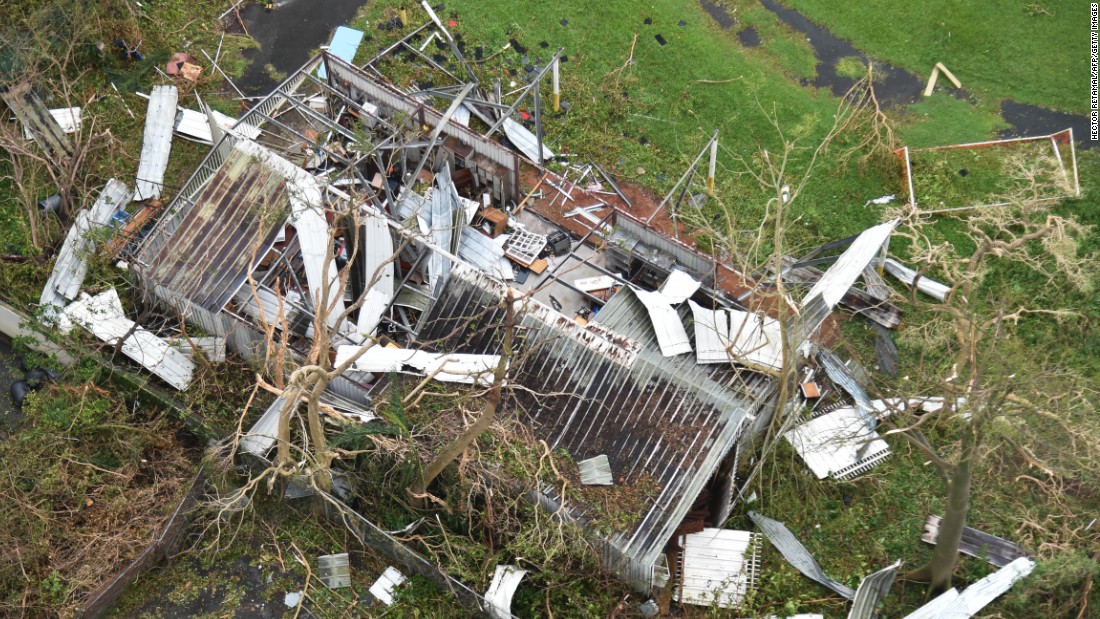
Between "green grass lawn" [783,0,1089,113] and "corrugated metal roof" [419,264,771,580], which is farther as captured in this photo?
"green grass lawn" [783,0,1089,113]

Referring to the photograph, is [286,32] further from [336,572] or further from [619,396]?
[336,572]

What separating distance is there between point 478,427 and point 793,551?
6874mm

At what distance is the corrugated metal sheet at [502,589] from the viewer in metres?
16.2

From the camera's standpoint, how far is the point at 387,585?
56.7 feet

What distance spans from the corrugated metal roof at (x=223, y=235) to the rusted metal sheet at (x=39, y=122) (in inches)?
181

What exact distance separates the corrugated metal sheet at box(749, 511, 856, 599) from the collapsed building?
78 cm

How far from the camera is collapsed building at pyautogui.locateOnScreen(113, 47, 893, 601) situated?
16.9 m

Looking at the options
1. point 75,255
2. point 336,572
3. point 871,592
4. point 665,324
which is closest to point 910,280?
point 665,324

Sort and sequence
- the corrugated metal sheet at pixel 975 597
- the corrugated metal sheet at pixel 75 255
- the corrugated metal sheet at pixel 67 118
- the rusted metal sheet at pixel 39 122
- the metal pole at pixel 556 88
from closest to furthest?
the corrugated metal sheet at pixel 975 597 < the corrugated metal sheet at pixel 75 255 < the rusted metal sheet at pixel 39 122 < the corrugated metal sheet at pixel 67 118 < the metal pole at pixel 556 88

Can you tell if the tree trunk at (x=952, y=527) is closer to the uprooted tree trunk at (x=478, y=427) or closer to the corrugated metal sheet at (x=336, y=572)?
the uprooted tree trunk at (x=478, y=427)

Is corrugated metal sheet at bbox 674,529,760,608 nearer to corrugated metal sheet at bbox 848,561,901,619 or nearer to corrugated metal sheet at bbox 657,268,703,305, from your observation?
corrugated metal sheet at bbox 848,561,901,619

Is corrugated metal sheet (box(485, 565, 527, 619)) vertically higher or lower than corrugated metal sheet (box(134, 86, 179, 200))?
lower

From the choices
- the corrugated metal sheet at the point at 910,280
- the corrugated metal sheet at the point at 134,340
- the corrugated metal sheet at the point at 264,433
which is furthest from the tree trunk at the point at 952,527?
the corrugated metal sheet at the point at 134,340

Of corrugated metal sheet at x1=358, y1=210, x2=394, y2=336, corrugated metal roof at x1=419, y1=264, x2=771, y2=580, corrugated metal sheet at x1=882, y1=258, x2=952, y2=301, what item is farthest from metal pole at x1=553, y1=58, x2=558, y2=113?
corrugated metal sheet at x1=882, y1=258, x2=952, y2=301
